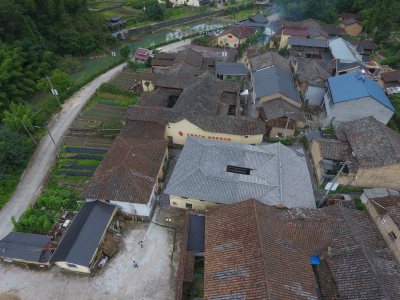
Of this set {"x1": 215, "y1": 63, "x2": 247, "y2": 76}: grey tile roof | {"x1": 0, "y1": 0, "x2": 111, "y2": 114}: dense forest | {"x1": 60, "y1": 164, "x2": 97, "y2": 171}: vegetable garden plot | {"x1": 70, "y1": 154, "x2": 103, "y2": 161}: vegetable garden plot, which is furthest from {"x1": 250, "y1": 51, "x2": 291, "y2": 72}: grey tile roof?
{"x1": 0, "y1": 0, "x2": 111, "y2": 114}: dense forest

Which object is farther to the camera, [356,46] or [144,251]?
[356,46]

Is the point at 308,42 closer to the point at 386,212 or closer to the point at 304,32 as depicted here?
the point at 304,32

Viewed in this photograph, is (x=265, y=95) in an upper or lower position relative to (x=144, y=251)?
upper

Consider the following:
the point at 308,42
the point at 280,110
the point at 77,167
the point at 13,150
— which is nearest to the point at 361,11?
the point at 308,42

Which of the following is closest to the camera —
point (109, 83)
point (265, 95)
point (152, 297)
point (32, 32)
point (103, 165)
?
point (152, 297)

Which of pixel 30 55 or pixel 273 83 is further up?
pixel 273 83

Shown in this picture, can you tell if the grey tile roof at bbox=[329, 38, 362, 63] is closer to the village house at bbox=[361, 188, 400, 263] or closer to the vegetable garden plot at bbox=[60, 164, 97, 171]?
the village house at bbox=[361, 188, 400, 263]

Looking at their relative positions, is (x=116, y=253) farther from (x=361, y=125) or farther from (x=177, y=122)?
(x=361, y=125)

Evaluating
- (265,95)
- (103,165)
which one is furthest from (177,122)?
(265,95)
